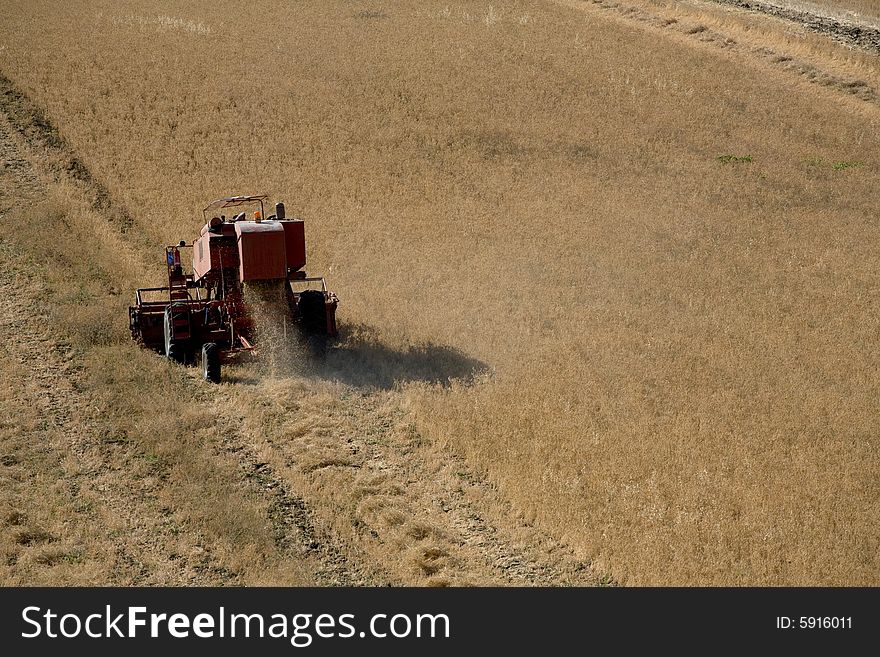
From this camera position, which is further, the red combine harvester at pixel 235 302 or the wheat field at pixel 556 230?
the red combine harvester at pixel 235 302

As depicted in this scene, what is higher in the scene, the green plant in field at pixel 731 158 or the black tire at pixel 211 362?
the green plant in field at pixel 731 158

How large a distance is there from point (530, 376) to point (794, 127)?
2169cm

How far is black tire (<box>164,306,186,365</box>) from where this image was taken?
591 inches

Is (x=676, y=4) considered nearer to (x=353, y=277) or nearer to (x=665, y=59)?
(x=665, y=59)

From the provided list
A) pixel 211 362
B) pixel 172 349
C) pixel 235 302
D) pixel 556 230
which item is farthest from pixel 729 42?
pixel 211 362

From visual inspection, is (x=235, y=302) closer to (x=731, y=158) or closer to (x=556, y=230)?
(x=556, y=230)

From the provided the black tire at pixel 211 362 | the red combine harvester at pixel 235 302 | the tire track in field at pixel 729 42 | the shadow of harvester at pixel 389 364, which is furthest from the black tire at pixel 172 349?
the tire track in field at pixel 729 42

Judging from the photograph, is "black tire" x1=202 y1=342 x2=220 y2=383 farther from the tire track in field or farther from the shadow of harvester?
the tire track in field

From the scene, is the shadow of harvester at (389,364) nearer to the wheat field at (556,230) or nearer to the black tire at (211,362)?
the wheat field at (556,230)

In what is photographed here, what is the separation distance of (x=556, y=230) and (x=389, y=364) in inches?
340

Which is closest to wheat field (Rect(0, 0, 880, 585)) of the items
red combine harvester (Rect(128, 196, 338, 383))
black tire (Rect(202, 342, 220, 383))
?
black tire (Rect(202, 342, 220, 383))

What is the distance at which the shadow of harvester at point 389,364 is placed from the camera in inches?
591

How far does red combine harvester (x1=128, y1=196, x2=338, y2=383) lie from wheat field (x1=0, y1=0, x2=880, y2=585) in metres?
0.62

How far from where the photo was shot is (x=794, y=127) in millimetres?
32312
